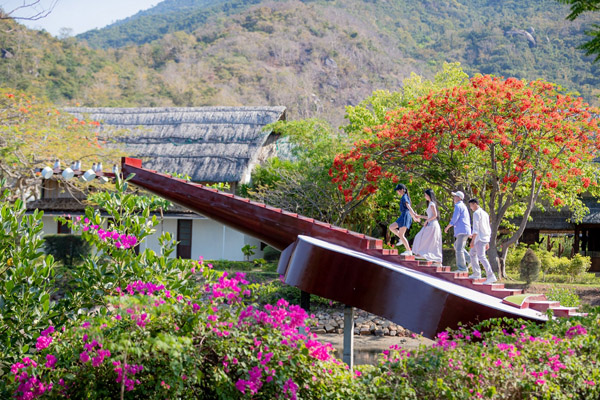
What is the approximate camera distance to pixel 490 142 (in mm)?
A: 16672

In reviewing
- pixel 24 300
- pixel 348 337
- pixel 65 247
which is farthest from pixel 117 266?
pixel 65 247

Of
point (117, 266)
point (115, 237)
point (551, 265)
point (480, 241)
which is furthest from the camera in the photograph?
point (551, 265)

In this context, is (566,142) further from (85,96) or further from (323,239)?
(85,96)

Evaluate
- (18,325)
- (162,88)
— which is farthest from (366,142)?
(162,88)

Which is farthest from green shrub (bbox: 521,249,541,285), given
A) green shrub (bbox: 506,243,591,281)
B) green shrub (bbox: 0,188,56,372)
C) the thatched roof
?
A: green shrub (bbox: 0,188,56,372)

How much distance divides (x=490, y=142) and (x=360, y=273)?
381 inches

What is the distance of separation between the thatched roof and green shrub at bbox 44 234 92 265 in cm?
608

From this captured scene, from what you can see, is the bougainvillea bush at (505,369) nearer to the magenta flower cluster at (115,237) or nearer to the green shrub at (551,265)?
the magenta flower cluster at (115,237)

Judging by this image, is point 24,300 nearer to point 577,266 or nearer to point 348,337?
point 348,337

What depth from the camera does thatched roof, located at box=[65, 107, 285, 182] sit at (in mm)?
28844

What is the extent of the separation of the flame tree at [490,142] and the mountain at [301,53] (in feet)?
106

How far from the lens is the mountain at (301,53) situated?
179 feet

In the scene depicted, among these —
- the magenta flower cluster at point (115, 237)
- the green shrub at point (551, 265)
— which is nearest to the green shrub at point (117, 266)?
the magenta flower cluster at point (115, 237)

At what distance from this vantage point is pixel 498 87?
1672cm
